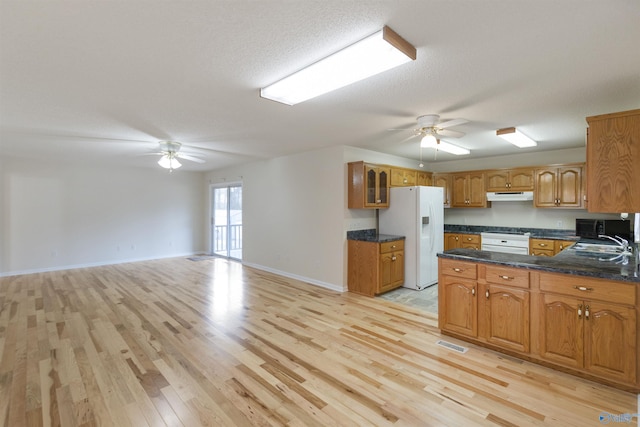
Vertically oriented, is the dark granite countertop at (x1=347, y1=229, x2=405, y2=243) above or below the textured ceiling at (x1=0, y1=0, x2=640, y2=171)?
below

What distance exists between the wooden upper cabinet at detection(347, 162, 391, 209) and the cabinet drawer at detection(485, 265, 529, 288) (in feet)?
7.43

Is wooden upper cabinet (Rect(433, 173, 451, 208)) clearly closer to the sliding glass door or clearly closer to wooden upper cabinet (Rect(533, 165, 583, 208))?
wooden upper cabinet (Rect(533, 165, 583, 208))

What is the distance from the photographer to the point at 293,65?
2146 millimetres

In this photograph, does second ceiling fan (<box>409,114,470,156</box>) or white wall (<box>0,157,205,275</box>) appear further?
white wall (<box>0,157,205,275</box>)

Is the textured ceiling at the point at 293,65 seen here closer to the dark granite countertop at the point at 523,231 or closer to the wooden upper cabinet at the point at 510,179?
the wooden upper cabinet at the point at 510,179

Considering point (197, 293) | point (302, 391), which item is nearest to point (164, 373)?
point (302, 391)

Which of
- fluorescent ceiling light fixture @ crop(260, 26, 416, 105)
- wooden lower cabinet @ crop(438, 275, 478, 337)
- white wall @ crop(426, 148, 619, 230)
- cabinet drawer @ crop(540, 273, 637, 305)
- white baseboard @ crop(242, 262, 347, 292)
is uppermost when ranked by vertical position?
fluorescent ceiling light fixture @ crop(260, 26, 416, 105)

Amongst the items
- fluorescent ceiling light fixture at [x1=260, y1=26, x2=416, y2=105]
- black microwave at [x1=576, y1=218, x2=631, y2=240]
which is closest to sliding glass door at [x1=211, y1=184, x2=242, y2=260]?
fluorescent ceiling light fixture at [x1=260, y1=26, x2=416, y2=105]

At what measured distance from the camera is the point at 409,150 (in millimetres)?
5398

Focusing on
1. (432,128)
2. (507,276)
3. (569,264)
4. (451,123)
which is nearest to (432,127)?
(432,128)

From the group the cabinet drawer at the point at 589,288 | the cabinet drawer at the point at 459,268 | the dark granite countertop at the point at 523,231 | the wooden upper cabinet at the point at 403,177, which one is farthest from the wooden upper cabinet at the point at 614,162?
the dark granite countertop at the point at 523,231

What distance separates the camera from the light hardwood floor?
2010mm

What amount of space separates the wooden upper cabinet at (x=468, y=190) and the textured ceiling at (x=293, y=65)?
80.6 inches

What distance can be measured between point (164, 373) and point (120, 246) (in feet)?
20.3
